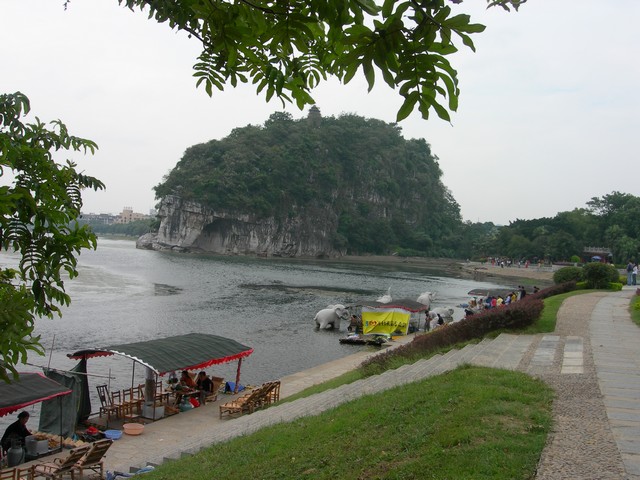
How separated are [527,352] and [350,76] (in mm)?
11015

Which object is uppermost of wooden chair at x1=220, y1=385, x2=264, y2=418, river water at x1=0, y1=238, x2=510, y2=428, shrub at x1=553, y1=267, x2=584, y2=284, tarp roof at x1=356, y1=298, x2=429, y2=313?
shrub at x1=553, y1=267, x2=584, y2=284

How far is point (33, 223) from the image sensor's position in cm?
391

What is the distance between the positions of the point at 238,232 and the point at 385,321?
278 ft

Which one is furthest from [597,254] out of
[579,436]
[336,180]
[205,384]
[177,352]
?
[579,436]

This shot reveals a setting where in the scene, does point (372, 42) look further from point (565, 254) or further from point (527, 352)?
point (565, 254)

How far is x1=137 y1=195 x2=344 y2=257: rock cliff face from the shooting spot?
342 feet

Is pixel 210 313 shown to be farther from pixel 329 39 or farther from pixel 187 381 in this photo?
pixel 329 39

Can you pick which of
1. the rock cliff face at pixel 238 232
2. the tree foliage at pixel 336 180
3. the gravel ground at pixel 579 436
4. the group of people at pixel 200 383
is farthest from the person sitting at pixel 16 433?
the rock cliff face at pixel 238 232

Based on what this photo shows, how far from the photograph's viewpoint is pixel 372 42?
2.36 metres

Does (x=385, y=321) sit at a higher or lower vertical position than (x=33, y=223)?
lower

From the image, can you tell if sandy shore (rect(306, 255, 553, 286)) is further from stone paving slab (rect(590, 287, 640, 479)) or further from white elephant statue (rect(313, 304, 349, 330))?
stone paving slab (rect(590, 287, 640, 479))

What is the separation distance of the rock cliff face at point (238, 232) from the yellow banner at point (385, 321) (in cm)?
7914

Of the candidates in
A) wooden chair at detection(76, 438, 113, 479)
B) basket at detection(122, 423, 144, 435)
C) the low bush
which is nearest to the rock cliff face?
the low bush

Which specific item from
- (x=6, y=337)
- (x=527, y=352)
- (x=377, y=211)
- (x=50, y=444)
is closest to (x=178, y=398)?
(x=50, y=444)
